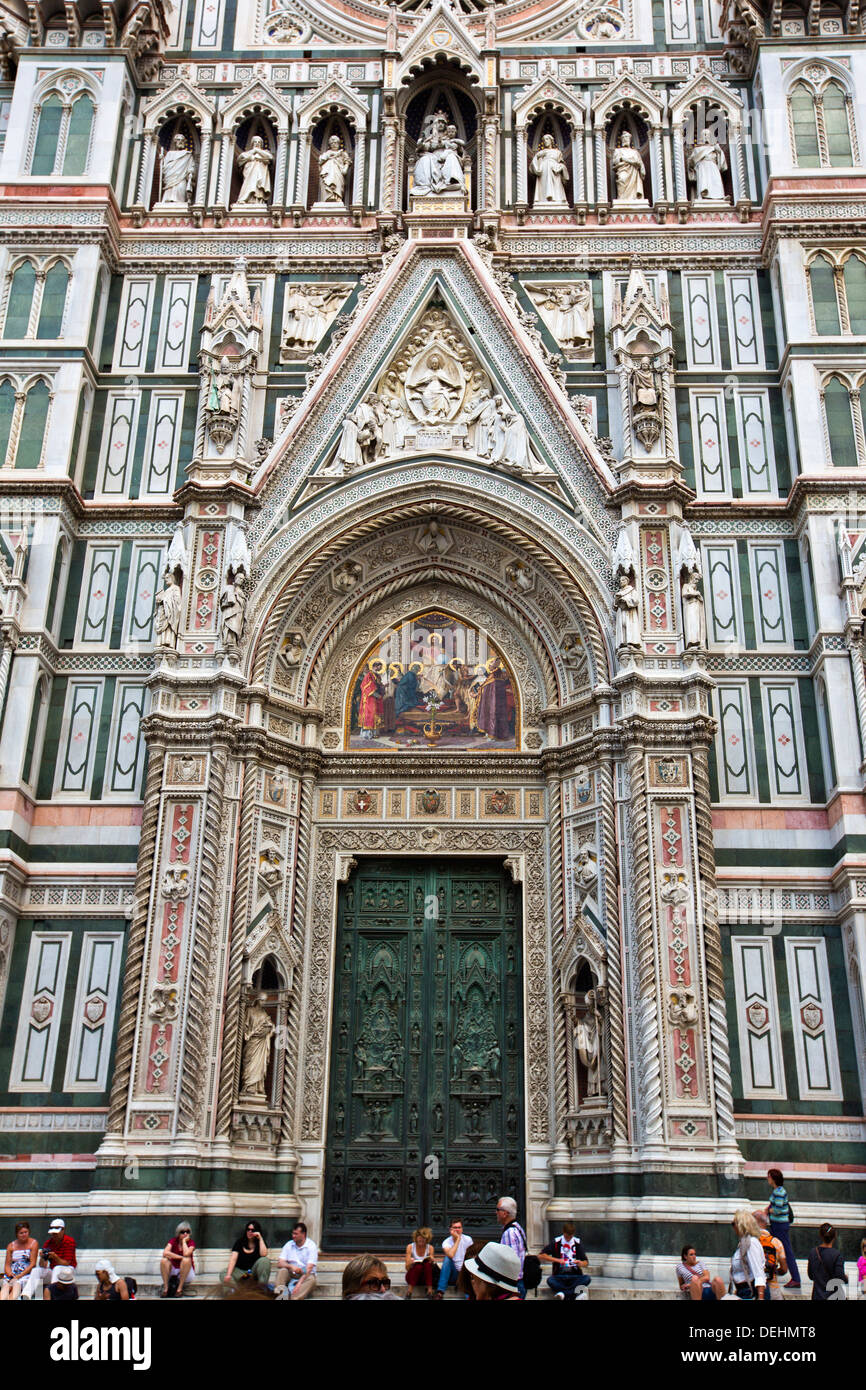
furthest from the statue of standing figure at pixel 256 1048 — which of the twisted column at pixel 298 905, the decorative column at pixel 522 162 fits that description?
the decorative column at pixel 522 162

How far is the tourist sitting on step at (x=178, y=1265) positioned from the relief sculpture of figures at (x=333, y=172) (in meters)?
14.4

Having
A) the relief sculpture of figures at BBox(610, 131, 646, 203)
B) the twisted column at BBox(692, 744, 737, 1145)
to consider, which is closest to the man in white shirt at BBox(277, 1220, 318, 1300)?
the twisted column at BBox(692, 744, 737, 1145)

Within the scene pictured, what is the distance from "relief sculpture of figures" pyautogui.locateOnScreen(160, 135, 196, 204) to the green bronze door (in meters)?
10.6

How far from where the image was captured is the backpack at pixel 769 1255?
10891 millimetres

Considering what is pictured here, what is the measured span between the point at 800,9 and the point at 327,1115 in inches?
668

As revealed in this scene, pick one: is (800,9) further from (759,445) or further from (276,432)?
(276,432)

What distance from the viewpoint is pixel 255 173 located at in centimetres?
2016

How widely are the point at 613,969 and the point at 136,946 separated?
5378 mm

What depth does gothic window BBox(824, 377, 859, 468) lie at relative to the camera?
56.5 ft

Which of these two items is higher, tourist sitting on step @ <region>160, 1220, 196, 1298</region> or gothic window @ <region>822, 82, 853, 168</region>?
gothic window @ <region>822, 82, 853, 168</region>

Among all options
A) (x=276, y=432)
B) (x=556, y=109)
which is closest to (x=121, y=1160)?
(x=276, y=432)

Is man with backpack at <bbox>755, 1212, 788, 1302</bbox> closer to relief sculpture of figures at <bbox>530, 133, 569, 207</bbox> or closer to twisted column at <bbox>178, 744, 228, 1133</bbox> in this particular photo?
twisted column at <bbox>178, 744, 228, 1133</bbox>

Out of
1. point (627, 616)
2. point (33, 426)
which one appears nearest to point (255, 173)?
point (33, 426)

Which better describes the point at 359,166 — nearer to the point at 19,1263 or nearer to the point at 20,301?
the point at 20,301
